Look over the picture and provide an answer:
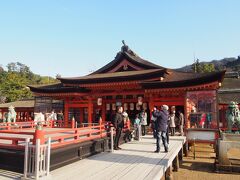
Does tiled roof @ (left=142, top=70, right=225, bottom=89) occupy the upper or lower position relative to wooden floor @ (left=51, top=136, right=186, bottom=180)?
upper

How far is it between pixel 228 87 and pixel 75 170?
83.2ft

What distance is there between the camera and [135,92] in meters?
20.2

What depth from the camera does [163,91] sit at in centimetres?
1769

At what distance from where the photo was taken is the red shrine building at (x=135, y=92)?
16094 millimetres

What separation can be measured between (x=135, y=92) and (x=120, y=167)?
42.4 feet

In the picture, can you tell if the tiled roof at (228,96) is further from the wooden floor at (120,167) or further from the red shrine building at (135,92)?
the wooden floor at (120,167)

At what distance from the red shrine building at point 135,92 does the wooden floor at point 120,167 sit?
25.3 ft

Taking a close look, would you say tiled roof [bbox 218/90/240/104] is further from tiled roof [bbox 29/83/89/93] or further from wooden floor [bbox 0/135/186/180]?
wooden floor [bbox 0/135/186/180]

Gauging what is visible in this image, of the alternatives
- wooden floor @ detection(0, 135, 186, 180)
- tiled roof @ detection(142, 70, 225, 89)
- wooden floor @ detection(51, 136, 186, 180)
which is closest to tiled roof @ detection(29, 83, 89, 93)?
tiled roof @ detection(142, 70, 225, 89)

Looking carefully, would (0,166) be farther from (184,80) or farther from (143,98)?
(143,98)

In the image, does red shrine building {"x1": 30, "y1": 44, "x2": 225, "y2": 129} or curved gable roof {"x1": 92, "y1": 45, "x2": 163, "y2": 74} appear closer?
red shrine building {"x1": 30, "y1": 44, "x2": 225, "y2": 129}

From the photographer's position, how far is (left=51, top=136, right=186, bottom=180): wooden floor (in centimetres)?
661

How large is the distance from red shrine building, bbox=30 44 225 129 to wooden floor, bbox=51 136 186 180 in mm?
7716

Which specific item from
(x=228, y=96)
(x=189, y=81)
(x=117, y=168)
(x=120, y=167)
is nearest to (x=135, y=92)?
(x=189, y=81)
